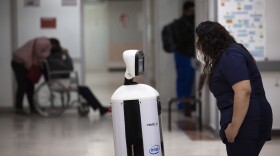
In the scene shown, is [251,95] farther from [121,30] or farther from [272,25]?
[121,30]

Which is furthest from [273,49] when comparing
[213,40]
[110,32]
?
[110,32]

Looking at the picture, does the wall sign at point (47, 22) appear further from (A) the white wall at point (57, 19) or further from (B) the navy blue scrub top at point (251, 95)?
(B) the navy blue scrub top at point (251, 95)

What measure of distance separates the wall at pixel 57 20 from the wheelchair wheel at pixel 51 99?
842mm

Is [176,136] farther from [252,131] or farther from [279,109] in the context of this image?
[252,131]

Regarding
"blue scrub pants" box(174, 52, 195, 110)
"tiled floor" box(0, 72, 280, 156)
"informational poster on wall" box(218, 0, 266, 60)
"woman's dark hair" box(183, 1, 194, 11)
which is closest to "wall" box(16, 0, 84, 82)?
"tiled floor" box(0, 72, 280, 156)

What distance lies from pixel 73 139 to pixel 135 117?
3205 millimetres

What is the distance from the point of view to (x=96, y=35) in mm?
21984

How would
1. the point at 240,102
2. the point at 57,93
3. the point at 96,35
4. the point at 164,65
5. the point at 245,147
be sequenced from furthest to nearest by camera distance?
1. the point at 96,35
2. the point at 164,65
3. the point at 57,93
4. the point at 245,147
5. the point at 240,102

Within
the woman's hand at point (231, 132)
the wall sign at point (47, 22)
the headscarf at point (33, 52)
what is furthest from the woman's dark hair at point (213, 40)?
the wall sign at point (47, 22)

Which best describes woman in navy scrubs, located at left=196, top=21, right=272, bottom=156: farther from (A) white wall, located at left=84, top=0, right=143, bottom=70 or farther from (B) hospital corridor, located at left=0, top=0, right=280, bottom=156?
(A) white wall, located at left=84, top=0, right=143, bottom=70

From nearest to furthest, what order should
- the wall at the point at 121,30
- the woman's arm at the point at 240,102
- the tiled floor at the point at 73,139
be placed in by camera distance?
1. the woman's arm at the point at 240,102
2. the tiled floor at the point at 73,139
3. the wall at the point at 121,30

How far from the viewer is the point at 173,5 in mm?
9648

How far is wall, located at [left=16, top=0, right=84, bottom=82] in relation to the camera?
9508 millimetres

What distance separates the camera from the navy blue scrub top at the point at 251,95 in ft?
Answer: 10.6
